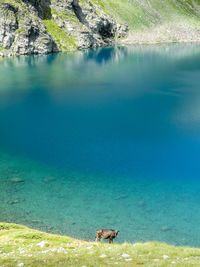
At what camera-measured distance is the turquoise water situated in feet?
84.1

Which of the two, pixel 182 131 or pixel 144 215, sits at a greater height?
pixel 182 131

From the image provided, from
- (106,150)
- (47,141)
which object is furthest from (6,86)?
(106,150)

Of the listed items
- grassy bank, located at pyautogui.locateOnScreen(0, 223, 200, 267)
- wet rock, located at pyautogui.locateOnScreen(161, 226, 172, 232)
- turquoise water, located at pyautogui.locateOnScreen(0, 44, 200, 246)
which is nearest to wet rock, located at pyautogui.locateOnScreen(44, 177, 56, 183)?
turquoise water, located at pyautogui.locateOnScreen(0, 44, 200, 246)

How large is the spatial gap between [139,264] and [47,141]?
32.9 metres

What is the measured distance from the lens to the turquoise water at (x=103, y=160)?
84.1 feet

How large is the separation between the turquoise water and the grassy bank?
8045mm

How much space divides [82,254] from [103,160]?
77.5 ft

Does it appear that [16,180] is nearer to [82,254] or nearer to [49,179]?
[49,179]

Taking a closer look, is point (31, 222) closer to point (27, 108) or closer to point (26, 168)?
point (26, 168)

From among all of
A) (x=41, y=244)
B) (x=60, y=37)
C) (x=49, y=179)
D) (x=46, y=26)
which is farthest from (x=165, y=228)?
(x=46, y=26)

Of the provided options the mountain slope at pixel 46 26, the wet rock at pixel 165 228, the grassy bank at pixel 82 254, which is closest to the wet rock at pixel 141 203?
the wet rock at pixel 165 228

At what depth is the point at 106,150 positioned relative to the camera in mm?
39750

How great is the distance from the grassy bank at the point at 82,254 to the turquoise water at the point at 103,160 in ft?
26.4

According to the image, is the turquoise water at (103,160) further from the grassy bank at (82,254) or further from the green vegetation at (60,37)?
the green vegetation at (60,37)
